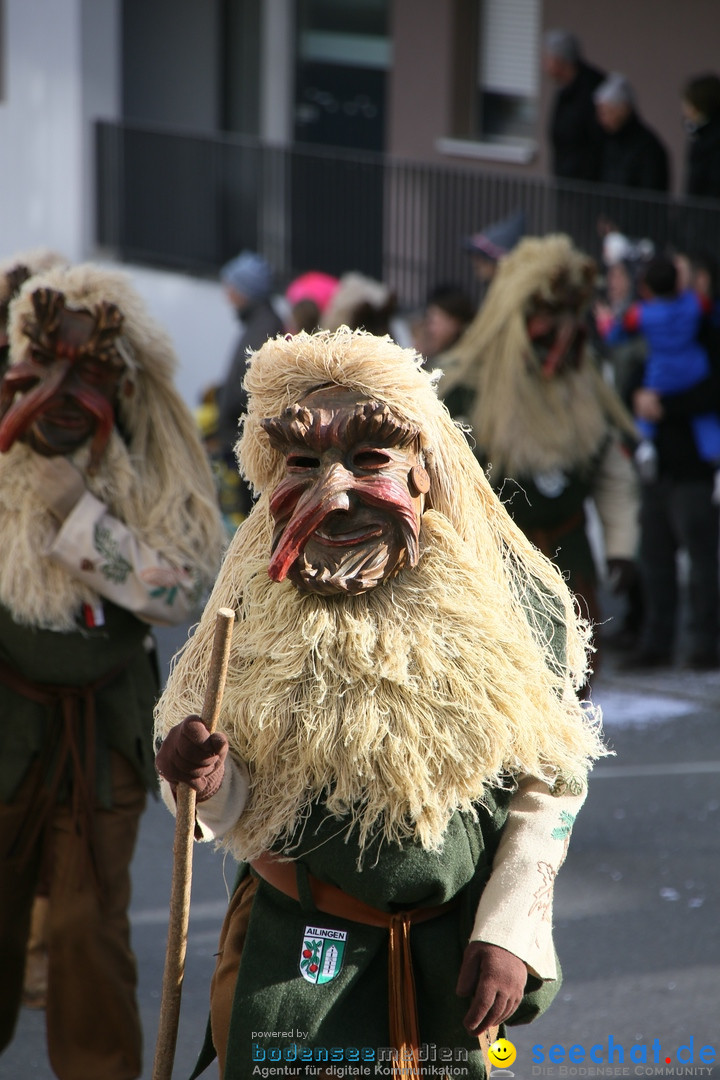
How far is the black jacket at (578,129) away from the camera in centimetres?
915

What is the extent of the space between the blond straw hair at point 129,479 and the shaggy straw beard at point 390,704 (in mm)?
1065

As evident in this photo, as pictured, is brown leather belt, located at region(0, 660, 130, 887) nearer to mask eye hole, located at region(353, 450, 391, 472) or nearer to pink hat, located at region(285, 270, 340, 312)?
mask eye hole, located at region(353, 450, 391, 472)

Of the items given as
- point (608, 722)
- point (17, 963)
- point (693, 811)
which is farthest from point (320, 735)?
point (608, 722)

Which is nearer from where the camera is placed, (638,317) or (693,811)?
(693,811)

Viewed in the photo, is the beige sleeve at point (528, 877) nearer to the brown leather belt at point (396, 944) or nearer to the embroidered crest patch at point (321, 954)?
the brown leather belt at point (396, 944)

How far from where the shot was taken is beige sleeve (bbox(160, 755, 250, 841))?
2410 mm

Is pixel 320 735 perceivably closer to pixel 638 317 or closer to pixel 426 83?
pixel 638 317

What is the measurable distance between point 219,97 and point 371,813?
39.7ft

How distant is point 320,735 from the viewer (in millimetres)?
2365

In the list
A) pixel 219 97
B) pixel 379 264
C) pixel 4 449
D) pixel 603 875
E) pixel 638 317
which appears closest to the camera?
pixel 4 449

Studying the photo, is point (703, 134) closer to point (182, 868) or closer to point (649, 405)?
point (649, 405)

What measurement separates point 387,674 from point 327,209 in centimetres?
897

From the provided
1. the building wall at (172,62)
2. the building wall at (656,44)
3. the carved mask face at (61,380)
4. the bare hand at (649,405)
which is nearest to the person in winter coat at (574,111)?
→ the building wall at (656,44)

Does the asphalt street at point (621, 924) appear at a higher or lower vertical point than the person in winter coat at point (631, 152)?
lower
